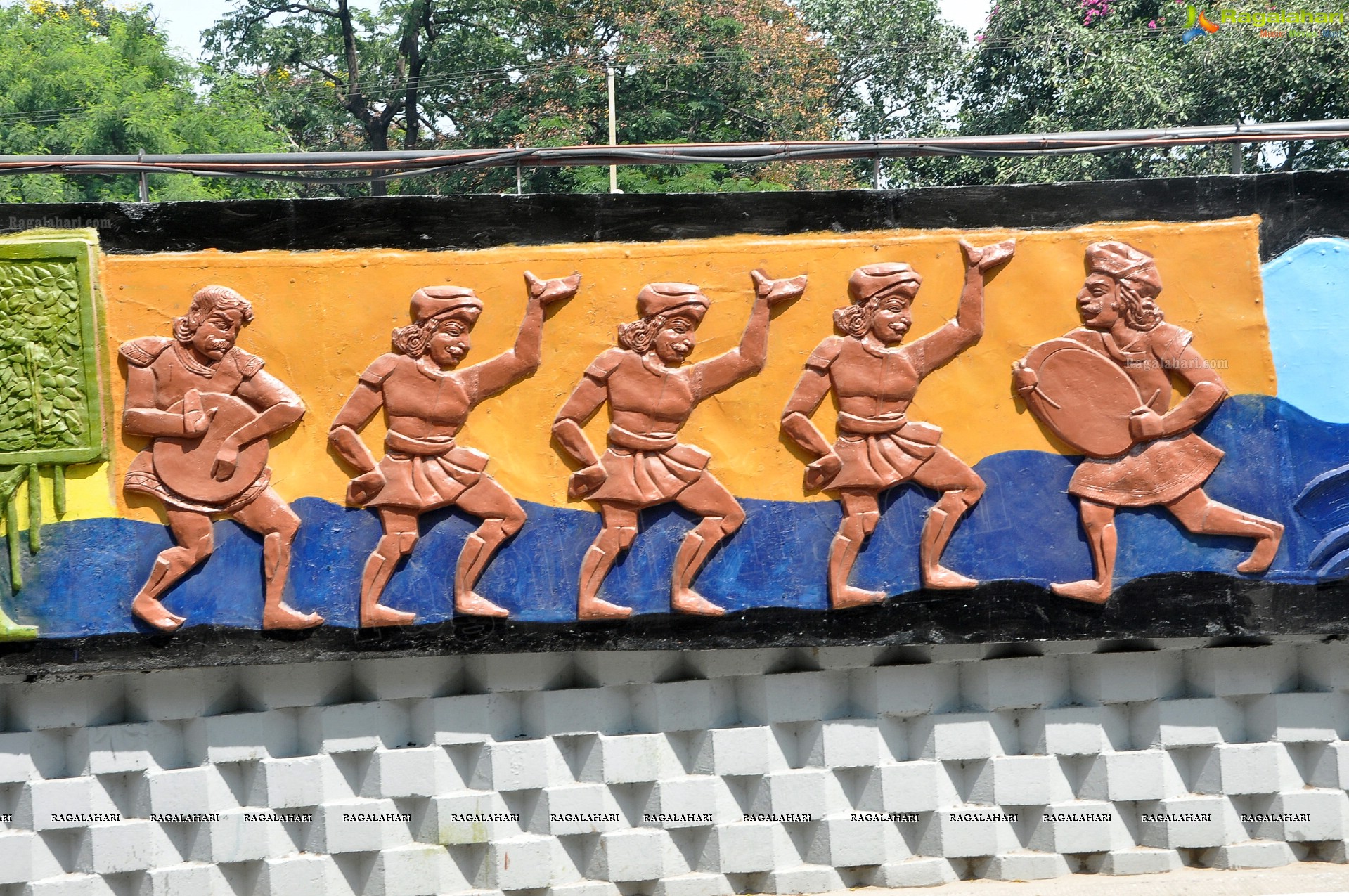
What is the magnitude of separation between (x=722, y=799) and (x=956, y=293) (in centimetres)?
229

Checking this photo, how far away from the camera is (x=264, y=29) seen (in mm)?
22859

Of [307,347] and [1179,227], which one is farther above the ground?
[1179,227]

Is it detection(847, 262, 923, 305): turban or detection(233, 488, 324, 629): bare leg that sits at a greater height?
detection(847, 262, 923, 305): turban

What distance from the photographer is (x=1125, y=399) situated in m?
4.97

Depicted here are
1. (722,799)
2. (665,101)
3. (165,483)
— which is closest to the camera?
(165,483)

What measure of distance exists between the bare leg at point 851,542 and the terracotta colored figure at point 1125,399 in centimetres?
78

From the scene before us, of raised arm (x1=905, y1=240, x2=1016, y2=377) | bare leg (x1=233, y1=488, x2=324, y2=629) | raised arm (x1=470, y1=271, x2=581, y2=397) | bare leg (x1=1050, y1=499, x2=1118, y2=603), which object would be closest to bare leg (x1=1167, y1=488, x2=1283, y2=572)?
bare leg (x1=1050, y1=499, x2=1118, y2=603)

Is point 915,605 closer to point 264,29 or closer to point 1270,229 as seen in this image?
point 1270,229

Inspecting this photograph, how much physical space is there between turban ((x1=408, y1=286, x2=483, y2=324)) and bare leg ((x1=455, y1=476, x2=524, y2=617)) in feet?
2.19

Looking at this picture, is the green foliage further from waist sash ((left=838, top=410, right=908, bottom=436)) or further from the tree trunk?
the tree trunk

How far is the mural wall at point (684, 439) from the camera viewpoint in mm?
4797

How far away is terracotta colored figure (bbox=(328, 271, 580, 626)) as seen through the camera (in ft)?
15.9

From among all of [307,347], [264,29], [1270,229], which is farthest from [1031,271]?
[264,29]

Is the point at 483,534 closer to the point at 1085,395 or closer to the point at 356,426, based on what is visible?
the point at 356,426
